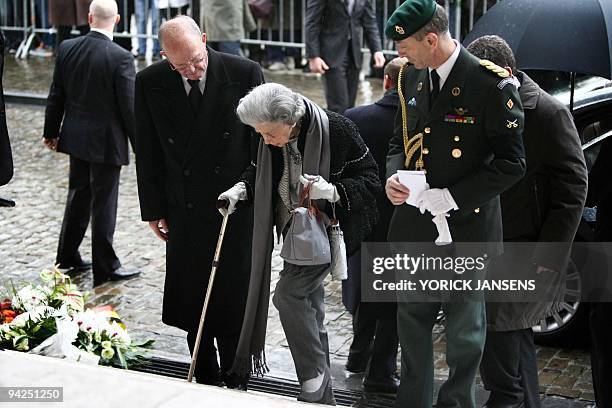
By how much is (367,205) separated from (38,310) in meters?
1.95

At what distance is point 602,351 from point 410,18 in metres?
1.86

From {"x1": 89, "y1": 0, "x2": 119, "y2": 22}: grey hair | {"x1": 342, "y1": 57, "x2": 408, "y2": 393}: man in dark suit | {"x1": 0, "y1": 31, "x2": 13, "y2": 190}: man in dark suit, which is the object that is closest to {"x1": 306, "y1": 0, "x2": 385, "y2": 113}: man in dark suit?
{"x1": 89, "y1": 0, "x2": 119, "y2": 22}: grey hair

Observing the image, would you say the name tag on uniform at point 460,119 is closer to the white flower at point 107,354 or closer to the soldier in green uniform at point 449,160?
the soldier in green uniform at point 449,160

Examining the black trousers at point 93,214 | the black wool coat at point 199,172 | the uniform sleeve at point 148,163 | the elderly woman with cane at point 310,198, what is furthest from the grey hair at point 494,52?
the black trousers at point 93,214

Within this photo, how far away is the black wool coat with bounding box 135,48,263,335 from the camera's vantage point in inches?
252

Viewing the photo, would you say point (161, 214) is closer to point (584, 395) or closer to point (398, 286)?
point (398, 286)

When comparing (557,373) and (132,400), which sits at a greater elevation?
(132,400)

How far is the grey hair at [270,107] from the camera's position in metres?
5.55

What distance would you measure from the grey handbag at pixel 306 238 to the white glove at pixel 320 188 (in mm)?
26

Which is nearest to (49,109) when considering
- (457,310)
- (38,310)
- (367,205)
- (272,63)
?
(38,310)

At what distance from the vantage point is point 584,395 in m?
6.74

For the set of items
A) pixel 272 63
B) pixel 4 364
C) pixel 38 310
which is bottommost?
pixel 272 63

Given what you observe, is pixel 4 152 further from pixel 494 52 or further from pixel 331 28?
pixel 331 28

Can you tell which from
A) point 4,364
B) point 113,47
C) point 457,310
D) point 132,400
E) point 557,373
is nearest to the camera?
point 132,400
